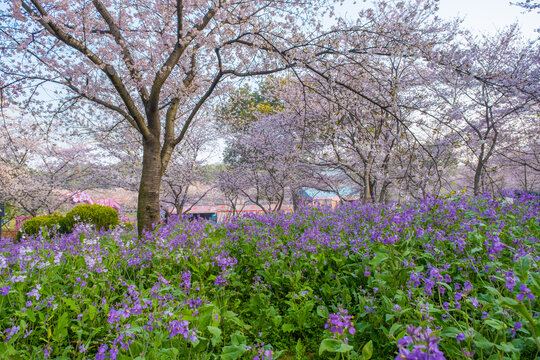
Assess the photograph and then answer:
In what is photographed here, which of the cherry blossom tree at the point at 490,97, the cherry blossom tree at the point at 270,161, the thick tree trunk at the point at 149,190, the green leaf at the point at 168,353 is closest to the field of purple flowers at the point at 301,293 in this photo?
the green leaf at the point at 168,353

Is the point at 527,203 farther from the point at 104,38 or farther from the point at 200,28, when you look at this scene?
the point at 104,38

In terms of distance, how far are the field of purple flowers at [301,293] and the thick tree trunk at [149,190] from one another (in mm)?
1590

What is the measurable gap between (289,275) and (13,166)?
18473 mm

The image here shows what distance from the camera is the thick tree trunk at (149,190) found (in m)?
6.04

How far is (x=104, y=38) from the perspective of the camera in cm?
761

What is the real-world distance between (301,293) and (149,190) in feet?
14.8

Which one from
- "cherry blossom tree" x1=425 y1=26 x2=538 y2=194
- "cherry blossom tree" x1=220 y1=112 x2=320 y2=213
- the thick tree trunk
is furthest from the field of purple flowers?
"cherry blossom tree" x1=220 y1=112 x2=320 y2=213

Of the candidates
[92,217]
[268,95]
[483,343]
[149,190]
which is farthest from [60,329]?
[268,95]

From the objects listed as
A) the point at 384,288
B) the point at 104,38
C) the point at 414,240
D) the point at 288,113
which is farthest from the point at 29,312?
the point at 288,113

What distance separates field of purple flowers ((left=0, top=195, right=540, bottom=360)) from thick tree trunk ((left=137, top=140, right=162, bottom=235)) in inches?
62.6

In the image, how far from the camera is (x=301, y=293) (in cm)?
259

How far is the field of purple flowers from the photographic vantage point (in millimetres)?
1666

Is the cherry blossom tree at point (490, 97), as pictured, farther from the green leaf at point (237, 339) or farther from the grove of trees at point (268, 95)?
the green leaf at point (237, 339)

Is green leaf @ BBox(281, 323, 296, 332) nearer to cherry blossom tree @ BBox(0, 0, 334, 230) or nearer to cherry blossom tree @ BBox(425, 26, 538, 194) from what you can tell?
cherry blossom tree @ BBox(0, 0, 334, 230)
